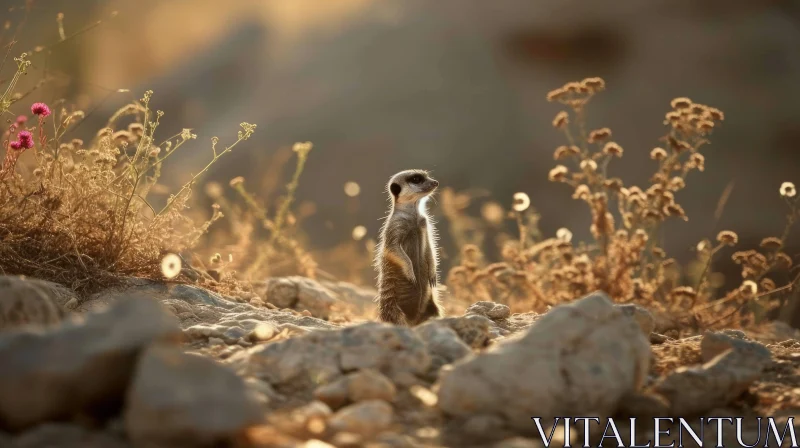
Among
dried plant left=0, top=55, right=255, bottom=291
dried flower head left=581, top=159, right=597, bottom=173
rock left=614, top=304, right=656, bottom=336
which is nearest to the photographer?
rock left=614, top=304, right=656, bottom=336

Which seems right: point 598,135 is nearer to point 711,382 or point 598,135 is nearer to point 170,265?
point 711,382

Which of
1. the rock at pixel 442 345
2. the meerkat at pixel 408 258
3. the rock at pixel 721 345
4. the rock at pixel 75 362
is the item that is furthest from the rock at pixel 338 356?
the meerkat at pixel 408 258

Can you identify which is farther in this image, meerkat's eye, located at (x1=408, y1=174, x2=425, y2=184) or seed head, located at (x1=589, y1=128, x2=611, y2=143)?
meerkat's eye, located at (x1=408, y1=174, x2=425, y2=184)

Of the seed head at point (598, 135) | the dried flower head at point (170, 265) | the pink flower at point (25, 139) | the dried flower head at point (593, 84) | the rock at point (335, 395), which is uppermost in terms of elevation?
the dried flower head at point (593, 84)

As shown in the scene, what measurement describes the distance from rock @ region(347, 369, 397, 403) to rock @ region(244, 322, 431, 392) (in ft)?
0.51

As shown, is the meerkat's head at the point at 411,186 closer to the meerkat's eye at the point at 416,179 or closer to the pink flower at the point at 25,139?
the meerkat's eye at the point at 416,179

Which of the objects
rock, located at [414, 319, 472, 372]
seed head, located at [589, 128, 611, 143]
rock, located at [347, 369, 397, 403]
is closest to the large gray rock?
rock, located at [414, 319, 472, 372]

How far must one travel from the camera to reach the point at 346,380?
286cm

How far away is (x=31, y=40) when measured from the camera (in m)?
12.0

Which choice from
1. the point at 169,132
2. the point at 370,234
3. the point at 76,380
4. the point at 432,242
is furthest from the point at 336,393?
the point at 169,132

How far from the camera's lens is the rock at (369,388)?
2.80 meters

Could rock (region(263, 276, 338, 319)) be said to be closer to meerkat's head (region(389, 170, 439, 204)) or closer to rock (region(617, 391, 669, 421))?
meerkat's head (region(389, 170, 439, 204))

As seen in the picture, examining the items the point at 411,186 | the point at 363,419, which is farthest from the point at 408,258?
the point at 363,419

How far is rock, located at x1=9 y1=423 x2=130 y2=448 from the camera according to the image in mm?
2240
